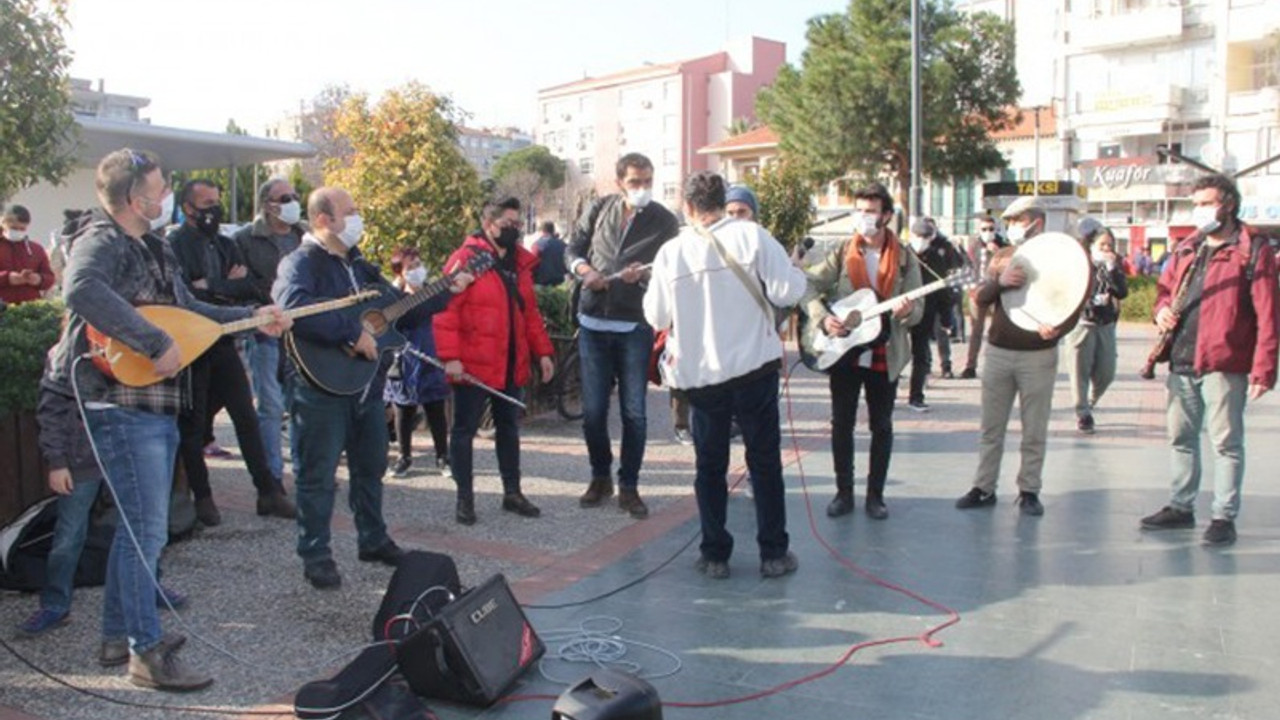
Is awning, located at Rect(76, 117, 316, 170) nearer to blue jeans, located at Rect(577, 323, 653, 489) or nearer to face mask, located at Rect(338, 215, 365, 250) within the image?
blue jeans, located at Rect(577, 323, 653, 489)

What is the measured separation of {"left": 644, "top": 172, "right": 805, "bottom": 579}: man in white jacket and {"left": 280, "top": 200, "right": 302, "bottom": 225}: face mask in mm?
2884

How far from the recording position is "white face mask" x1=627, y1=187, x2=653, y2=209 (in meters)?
6.44

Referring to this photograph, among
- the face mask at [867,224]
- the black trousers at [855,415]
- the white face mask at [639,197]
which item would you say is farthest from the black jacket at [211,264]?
the face mask at [867,224]

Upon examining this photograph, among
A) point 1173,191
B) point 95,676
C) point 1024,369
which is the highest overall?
point 1173,191

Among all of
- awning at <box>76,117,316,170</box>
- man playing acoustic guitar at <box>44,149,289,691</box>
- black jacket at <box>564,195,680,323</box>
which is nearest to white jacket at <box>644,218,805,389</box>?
black jacket at <box>564,195,680,323</box>

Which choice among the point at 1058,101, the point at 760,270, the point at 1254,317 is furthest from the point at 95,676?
the point at 1058,101

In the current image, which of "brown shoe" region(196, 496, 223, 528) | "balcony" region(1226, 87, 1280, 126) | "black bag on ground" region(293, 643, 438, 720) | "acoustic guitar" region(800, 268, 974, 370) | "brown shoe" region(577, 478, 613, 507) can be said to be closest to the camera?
"black bag on ground" region(293, 643, 438, 720)

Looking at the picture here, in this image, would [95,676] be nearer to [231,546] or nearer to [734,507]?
[231,546]

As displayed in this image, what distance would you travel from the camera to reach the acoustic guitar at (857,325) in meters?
6.09

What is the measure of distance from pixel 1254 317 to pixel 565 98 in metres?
92.9

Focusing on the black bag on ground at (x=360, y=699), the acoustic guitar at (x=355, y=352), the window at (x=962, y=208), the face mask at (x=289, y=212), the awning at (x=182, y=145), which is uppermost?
the window at (x=962, y=208)

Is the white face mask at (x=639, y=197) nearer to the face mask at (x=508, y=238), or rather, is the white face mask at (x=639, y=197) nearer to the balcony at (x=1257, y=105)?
the face mask at (x=508, y=238)

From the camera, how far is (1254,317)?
5848mm

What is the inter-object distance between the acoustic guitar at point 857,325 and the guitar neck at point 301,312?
8.37ft
